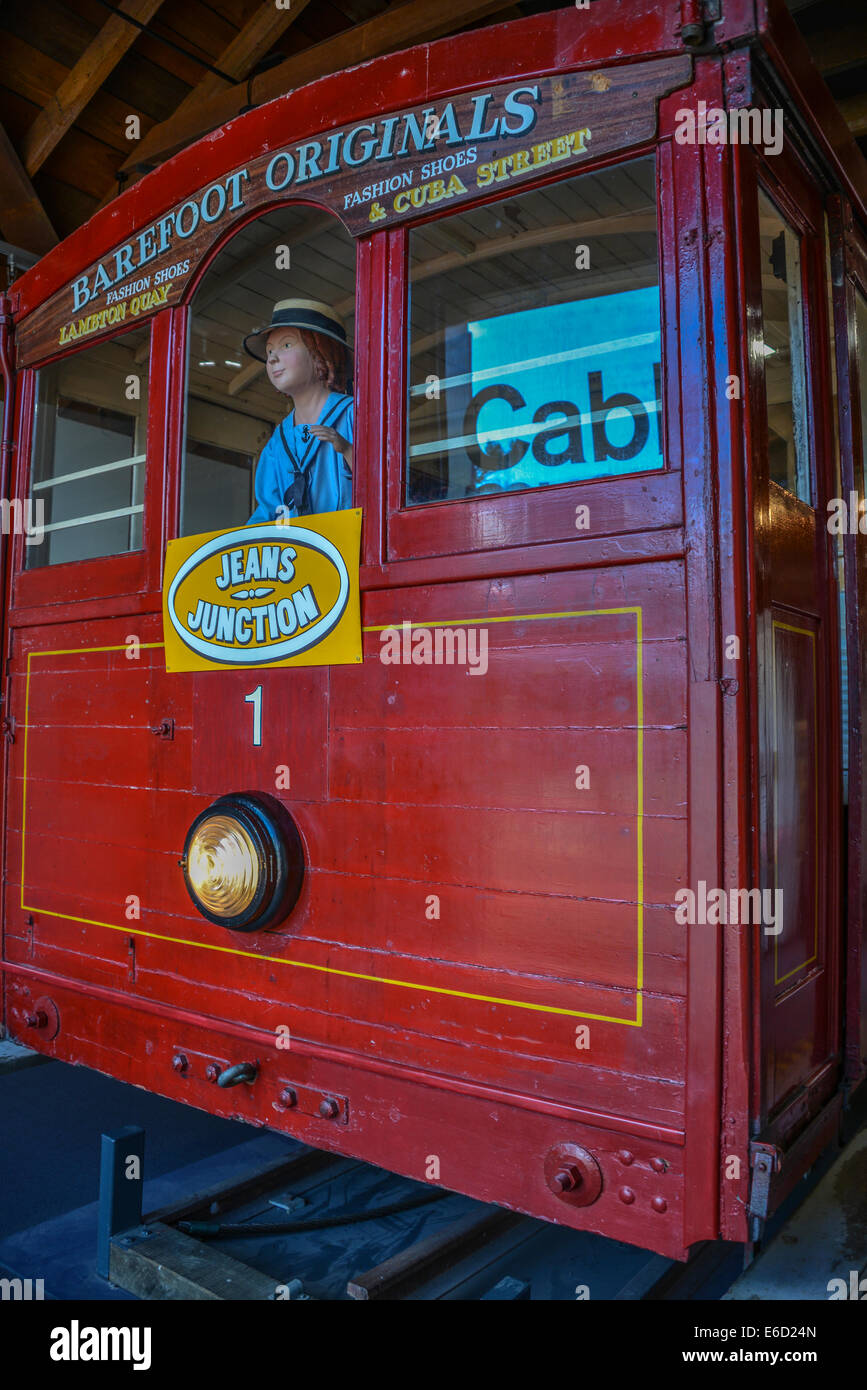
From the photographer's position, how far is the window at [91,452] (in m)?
3.35

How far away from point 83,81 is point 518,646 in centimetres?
450

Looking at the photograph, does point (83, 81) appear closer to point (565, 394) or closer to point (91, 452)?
point (91, 452)

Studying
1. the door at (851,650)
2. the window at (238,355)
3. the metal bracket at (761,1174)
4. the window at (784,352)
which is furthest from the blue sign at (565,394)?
the metal bracket at (761,1174)

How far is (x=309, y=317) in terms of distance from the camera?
2924 mm

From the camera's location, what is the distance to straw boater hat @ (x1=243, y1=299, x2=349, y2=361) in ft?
9.54

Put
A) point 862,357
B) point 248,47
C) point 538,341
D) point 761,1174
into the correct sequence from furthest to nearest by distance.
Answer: point 248,47 → point 862,357 → point 538,341 → point 761,1174

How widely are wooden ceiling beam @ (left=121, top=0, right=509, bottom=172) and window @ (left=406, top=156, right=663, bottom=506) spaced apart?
1842 mm

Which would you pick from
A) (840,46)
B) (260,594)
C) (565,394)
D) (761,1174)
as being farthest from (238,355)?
(840,46)

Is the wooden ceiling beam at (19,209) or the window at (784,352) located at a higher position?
the wooden ceiling beam at (19,209)

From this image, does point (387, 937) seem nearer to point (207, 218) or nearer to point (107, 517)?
point (107, 517)

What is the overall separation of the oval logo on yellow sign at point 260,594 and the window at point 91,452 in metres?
0.48

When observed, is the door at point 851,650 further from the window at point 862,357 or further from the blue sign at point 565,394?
the blue sign at point 565,394

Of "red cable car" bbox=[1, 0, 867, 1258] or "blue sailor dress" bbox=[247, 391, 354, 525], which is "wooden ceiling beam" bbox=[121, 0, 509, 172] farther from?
"blue sailor dress" bbox=[247, 391, 354, 525]
